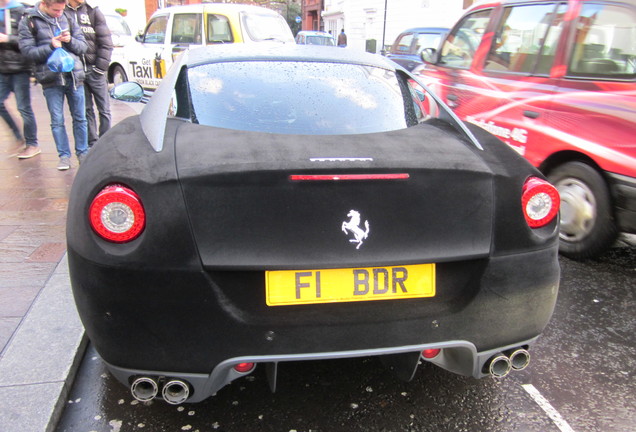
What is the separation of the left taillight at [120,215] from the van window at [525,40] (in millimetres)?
3704

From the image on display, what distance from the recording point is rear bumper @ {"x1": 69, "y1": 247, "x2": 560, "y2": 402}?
186 centimetres

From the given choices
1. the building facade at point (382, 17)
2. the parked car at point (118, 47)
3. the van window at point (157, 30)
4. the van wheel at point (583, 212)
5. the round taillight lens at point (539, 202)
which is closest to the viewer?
the round taillight lens at point (539, 202)

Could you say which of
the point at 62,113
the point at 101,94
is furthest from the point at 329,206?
the point at 101,94

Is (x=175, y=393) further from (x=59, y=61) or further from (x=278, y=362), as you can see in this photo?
(x=59, y=61)

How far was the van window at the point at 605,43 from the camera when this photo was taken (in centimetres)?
379

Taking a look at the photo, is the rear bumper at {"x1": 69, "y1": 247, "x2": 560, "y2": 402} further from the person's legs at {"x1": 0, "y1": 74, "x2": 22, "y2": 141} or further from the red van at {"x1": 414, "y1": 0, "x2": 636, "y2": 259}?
the person's legs at {"x1": 0, "y1": 74, "x2": 22, "y2": 141}

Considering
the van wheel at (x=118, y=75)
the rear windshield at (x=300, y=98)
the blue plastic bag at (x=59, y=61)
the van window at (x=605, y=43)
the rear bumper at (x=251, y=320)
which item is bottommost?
the van wheel at (x=118, y=75)

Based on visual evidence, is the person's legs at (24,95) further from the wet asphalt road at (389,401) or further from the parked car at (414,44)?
the parked car at (414,44)

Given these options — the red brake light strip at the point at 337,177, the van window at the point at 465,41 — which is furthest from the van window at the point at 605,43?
the red brake light strip at the point at 337,177

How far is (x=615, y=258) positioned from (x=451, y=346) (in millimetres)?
2942

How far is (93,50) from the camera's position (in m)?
6.21

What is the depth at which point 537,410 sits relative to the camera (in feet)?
7.97

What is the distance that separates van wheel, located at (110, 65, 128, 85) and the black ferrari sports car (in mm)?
11905

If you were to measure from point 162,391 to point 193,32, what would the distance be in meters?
A: 9.99
